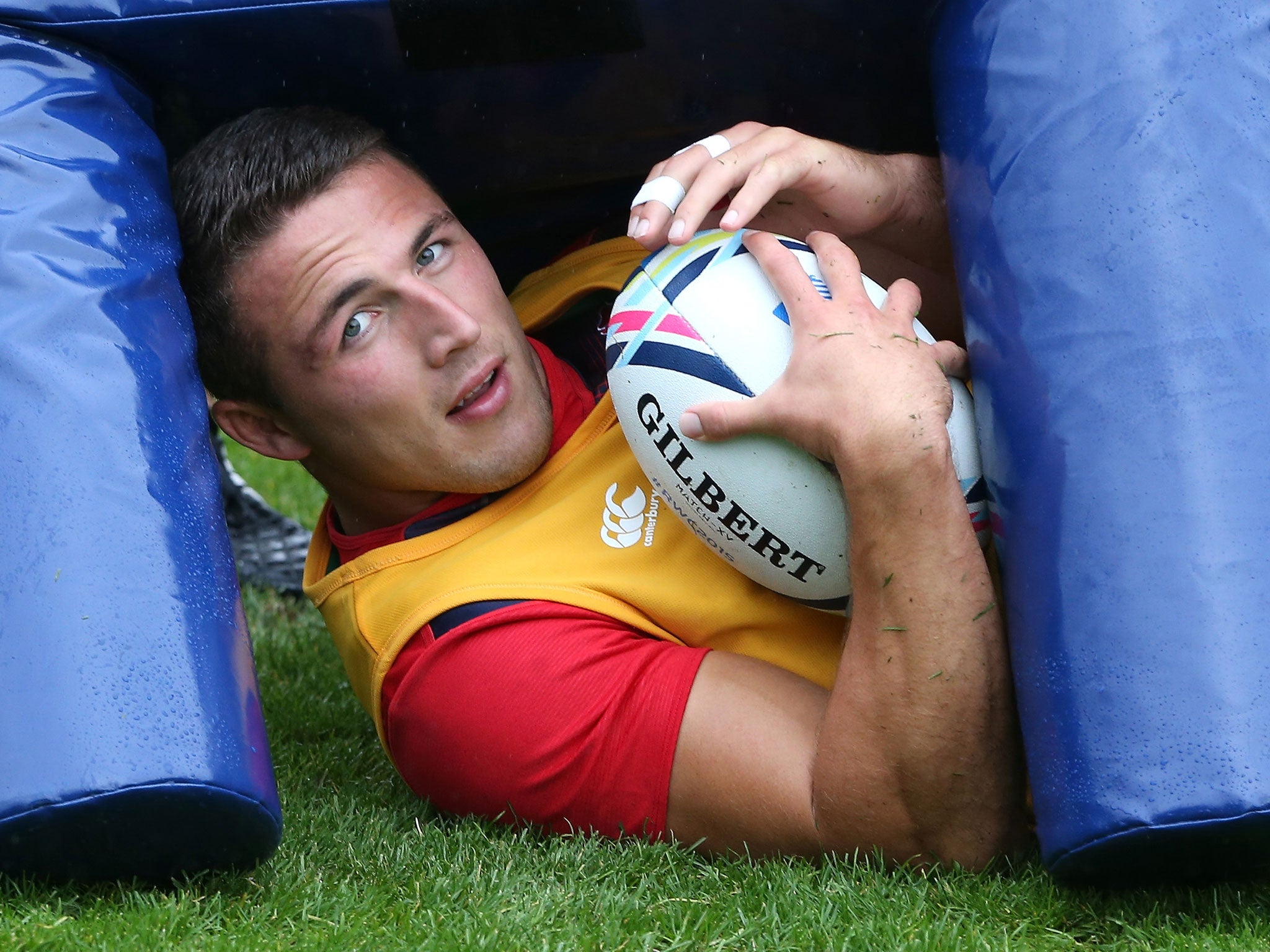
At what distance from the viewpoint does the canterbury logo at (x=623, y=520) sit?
2.87 meters

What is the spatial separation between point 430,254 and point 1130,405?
1.58m

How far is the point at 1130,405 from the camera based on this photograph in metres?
2.17

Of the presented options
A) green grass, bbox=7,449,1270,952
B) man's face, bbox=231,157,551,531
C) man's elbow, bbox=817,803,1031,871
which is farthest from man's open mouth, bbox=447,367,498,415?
man's elbow, bbox=817,803,1031,871

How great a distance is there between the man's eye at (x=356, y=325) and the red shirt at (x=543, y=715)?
65 centimetres

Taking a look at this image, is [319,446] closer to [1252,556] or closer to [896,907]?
[896,907]

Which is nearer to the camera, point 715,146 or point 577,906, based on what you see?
point 577,906

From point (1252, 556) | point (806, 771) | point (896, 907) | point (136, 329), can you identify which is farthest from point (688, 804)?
point (136, 329)

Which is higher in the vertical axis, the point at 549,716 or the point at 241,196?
the point at 241,196

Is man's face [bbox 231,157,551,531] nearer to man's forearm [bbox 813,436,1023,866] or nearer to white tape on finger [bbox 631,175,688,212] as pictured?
white tape on finger [bbox 631,175,688,212]

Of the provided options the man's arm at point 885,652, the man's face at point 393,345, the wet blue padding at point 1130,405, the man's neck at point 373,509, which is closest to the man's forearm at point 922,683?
the man's arm at point 885,652

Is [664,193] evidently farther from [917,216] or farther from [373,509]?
[373,509]

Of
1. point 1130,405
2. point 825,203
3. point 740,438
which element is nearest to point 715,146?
point 825,203

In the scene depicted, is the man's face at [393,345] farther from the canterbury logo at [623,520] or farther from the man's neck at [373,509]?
the canterbury logo at [623,520]

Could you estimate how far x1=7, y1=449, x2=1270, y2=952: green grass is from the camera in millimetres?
2121
